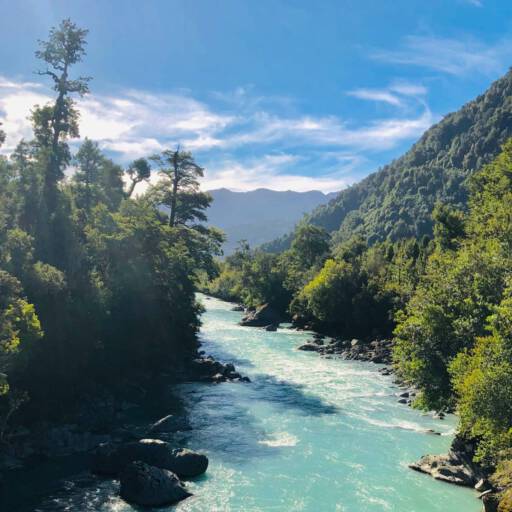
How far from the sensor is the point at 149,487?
21688 mm

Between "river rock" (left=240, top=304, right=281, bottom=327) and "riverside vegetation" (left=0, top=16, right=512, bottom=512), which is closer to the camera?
"riverside vegetation" (left=0, top=16, right=512, bottom=512)

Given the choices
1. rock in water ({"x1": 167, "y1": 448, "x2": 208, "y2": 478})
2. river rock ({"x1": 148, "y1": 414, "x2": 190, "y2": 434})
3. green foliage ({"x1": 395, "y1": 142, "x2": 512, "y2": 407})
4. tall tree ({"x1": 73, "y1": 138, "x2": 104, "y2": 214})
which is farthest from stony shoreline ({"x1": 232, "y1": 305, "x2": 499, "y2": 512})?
tall tree ({"x1": 73, "y1": 138, "x2": 104, "y2": 214})

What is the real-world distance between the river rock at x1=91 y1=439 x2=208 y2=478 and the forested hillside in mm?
5006

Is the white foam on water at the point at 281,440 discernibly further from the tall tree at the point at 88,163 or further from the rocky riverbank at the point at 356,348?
the tall tree at the point at 88,163

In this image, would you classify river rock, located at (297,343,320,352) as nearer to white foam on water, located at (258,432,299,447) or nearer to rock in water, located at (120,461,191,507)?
white foam on water, located at (258,432,299,447)

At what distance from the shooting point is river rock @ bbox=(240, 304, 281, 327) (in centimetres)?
8289

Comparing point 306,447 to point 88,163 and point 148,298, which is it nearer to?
point 148,298

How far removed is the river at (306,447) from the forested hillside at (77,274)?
20.3 feet

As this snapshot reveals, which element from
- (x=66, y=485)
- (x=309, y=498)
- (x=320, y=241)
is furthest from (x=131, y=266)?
(x=320, y=241)

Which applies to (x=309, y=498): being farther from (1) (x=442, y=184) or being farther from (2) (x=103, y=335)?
(1) (x=442, y=184)

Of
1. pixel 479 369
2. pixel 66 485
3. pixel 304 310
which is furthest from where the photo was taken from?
pixel 304 310

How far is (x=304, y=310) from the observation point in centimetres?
8388

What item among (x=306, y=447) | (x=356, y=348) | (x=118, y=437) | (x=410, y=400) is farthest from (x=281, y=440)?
(x=356, y=348)

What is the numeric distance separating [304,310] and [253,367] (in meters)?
35.1
